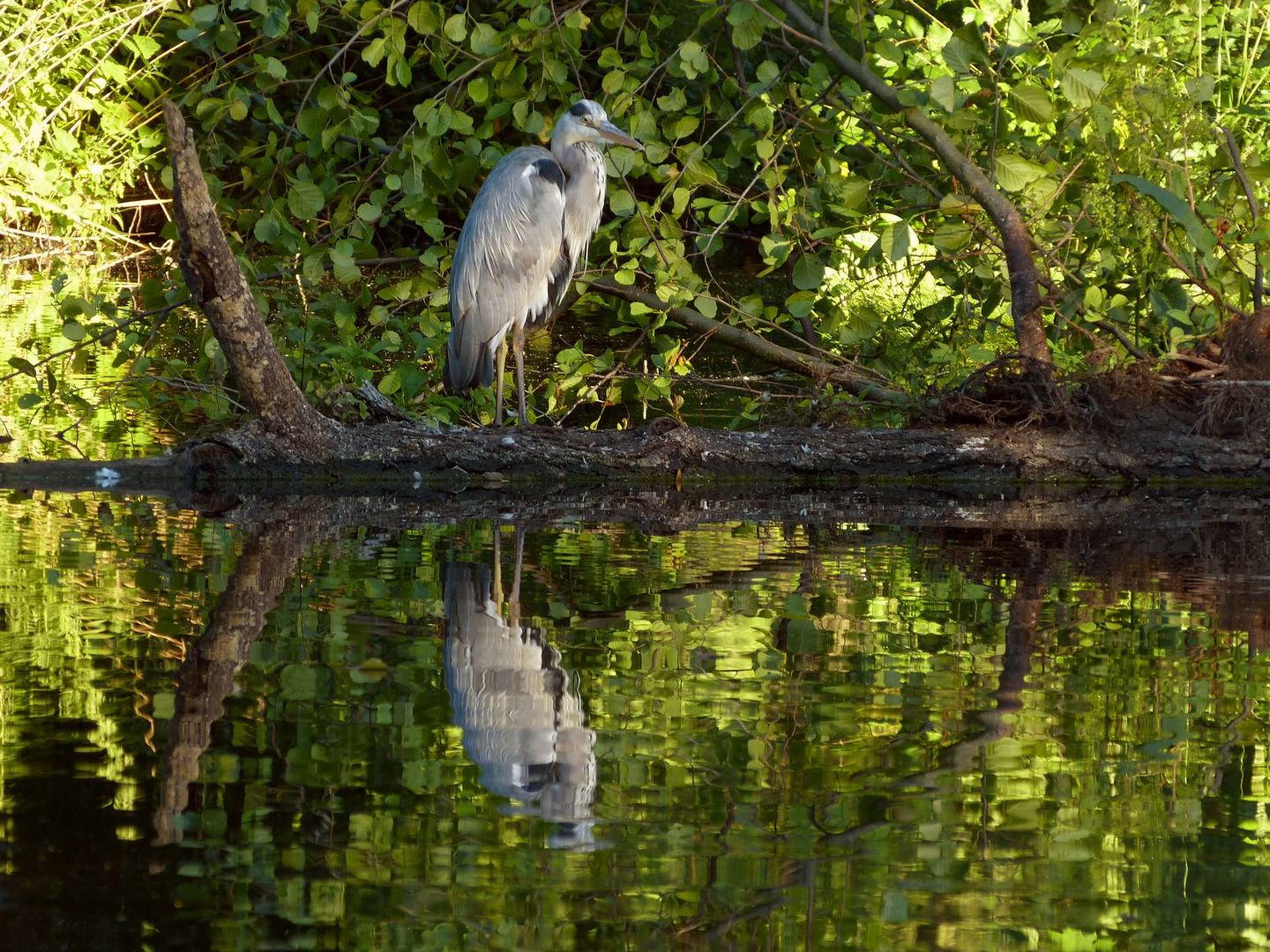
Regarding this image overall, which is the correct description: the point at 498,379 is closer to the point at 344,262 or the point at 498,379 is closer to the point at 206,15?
the point at 344,262

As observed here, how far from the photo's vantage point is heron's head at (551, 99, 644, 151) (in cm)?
754

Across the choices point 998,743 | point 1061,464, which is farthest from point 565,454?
point 998,743

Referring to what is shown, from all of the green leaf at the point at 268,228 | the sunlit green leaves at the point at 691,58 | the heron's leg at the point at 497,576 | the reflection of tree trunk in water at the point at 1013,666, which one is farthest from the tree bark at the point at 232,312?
the reflection of tree trunk in water at the point at 1013,666

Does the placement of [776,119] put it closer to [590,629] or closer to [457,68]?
[457,68]

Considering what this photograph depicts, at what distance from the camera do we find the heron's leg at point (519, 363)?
7.38m

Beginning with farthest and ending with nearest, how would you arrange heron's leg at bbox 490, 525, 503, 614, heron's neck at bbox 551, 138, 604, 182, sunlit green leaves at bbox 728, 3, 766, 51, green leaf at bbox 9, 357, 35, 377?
heron's neck at bbox 551, 138, 604, 182, sunlit green leaves at bbox 728, 3, 766, 51, green leaf at bbox 9, 357, 35, 377, heron's leg at bbox 490, 525, 503, 614

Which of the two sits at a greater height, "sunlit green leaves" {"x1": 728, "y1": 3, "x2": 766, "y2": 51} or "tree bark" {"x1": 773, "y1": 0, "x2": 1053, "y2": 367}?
"sunlit green leaves" {"x1": 728, "y1": 3, "x2": 766, "y2": 51}

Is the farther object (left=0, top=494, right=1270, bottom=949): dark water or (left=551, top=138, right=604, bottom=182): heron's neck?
(left=551, top=138, right=604, bottom=182): heron's neck

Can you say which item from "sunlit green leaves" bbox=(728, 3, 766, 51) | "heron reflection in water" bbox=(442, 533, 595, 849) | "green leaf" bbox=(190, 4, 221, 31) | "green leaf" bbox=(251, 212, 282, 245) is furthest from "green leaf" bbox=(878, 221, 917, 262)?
"green leaf" bbox=(190, 4, 221, 31)

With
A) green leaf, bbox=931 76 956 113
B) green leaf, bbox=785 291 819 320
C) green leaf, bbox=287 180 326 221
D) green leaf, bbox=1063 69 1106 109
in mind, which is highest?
green leaf, bbox=1063 69 1106 109

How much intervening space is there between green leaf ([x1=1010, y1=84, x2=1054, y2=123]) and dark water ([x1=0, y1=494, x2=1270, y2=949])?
7.92ft

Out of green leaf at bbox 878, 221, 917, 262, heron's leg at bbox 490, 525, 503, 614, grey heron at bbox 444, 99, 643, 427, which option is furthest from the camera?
grey heron at bbox 444, 99, 643, 427

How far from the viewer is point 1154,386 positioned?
645cm

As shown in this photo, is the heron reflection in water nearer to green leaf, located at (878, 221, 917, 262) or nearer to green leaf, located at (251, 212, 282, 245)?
green leaf, located at (878, 221, 917, 262)
